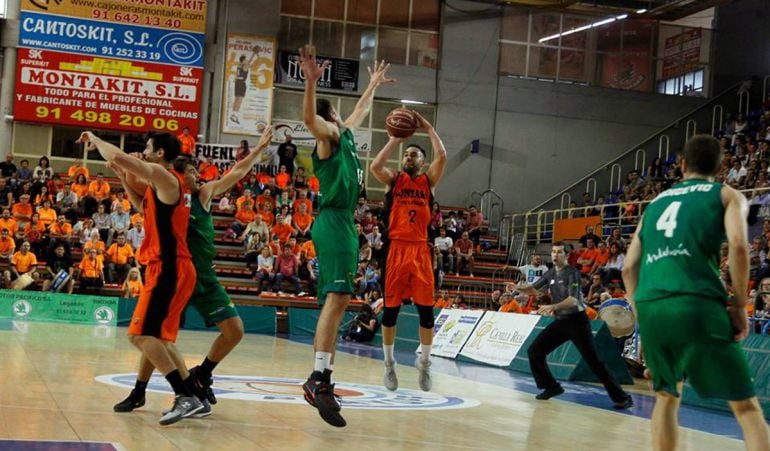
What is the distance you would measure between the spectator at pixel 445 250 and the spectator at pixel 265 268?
16.2 feet

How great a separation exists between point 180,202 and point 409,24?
2683 centimetres

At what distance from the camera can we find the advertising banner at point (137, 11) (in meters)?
30.4

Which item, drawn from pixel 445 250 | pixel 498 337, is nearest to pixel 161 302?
pixel 498 337

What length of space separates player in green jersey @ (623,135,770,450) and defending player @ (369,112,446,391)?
462cm

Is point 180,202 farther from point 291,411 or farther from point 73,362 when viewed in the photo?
point 73,362

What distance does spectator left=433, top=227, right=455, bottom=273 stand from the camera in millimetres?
28083

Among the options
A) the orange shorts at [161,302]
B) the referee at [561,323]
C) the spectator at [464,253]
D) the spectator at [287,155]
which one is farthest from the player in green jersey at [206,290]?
the spectator at [287,155]

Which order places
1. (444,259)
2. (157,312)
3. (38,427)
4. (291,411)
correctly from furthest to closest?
(444,259)
(291,411)
(157,312)
(38,427)

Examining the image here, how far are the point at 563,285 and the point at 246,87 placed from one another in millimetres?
21735

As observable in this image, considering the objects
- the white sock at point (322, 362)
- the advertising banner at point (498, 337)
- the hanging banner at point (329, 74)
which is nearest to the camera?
the white sock at point (322, 362)

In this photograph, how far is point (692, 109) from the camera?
114 feet

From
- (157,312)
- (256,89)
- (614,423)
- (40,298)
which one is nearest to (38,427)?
(157,312)

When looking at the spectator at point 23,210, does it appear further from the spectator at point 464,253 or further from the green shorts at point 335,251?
the green shorts at point 335,251

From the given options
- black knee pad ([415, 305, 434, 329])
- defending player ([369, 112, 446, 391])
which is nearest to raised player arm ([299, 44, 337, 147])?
defending player ([369, 112, 446, 391])
